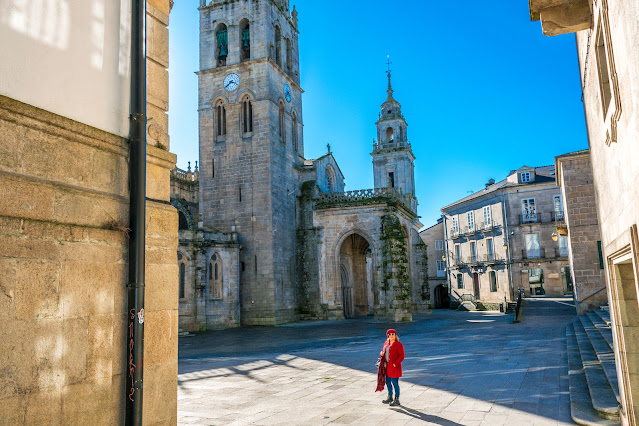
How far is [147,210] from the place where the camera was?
422cm

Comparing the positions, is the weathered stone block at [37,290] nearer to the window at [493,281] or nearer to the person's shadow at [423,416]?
the person's shadow at [423,416]

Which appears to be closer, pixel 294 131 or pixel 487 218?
pixel 294 131

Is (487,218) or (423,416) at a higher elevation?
(487,218)

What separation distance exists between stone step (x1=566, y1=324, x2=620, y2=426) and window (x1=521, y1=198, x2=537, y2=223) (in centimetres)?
3056

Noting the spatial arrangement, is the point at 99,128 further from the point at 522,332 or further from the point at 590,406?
the point at 522,332

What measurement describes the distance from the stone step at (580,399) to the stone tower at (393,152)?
42.9 meters

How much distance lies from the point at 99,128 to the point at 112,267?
115cm

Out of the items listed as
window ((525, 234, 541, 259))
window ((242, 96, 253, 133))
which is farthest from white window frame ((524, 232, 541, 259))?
window ((242, 96, 253, 133))

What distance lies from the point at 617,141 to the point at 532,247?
38.4 meters

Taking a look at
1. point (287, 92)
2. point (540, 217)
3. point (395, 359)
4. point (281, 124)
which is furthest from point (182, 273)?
point (540, 217)

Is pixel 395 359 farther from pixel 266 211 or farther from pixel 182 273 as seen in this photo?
pixel 266 211

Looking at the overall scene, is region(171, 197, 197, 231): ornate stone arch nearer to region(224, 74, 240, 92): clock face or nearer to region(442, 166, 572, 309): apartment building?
region(224, 74, 240, 92): clock face

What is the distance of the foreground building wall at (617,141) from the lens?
11.8 feet

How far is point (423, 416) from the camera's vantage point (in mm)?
7074
